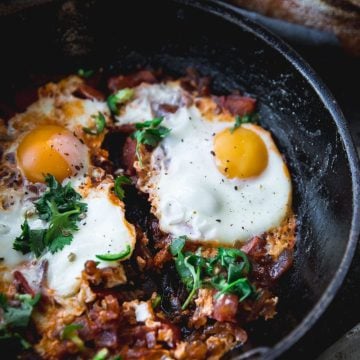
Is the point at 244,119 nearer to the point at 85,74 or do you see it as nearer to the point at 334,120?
the point at 334,120

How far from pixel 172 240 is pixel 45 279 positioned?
0.80 metres

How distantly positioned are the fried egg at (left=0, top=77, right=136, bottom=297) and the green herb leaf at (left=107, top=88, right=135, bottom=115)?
6cm

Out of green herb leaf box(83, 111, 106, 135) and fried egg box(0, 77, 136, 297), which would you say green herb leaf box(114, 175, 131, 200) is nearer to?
fried egg box(0, 77, 136, 297)

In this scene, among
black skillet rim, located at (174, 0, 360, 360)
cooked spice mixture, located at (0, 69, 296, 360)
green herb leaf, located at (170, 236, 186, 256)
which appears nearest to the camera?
black skillet rim, located at (174, 0, 360, 360)

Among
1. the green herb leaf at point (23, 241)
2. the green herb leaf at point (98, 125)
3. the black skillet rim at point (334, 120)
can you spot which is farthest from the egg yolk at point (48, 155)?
the black skillet rim at point (334, 120)

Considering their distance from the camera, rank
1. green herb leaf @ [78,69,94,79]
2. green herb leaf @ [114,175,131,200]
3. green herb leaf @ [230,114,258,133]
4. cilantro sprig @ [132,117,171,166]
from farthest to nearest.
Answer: green herb leaf @ [78,69,94,79] < green herb leaf @ [230,114,258,133] < cilantro sprig @ [132,117,171,166] < green herb leaf @ [114,175,131,200]

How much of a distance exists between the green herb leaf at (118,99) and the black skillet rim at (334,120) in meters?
0.73

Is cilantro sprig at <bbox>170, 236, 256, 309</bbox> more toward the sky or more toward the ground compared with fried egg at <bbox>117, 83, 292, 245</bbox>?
more toward the ground

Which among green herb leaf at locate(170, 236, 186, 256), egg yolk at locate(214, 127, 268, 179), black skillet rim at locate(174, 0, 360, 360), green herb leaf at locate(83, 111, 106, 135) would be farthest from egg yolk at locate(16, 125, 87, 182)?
black skillet rim at locate(174, 0, 360, 360)

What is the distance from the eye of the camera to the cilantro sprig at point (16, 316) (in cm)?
287

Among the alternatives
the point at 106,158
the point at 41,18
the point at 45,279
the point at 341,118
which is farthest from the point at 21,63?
the point at 341,118

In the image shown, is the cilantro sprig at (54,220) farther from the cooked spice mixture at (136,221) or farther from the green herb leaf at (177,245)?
the green herb leaf at (177,245)

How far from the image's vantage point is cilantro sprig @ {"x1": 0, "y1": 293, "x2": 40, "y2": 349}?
2869 mm

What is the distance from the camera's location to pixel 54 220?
3199 millimetres
